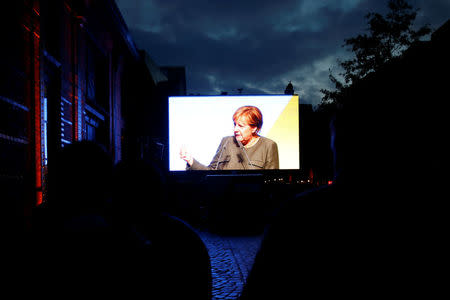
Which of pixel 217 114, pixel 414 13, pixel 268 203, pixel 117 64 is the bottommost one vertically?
pixel 268 203

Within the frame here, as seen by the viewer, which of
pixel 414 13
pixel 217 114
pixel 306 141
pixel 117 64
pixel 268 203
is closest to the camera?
pixel 268 203

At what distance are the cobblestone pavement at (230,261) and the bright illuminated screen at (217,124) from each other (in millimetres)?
1762

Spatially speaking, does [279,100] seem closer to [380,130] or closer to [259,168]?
[259,168]

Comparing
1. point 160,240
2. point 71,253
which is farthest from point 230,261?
point 71,253

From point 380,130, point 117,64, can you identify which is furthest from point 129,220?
point 117,64

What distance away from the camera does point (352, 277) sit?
2.46 ft

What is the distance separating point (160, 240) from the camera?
3.95ft

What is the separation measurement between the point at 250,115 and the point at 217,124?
68 centimetres

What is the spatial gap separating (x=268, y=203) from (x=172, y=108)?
2.68m

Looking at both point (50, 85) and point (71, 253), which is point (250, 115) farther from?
point (71, 253)

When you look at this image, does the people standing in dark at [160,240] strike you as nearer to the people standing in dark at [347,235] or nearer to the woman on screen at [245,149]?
the people standing in dark at [347,235]

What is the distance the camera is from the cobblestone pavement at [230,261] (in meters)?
2.91

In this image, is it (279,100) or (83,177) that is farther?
(279,100)

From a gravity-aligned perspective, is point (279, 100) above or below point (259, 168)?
above
